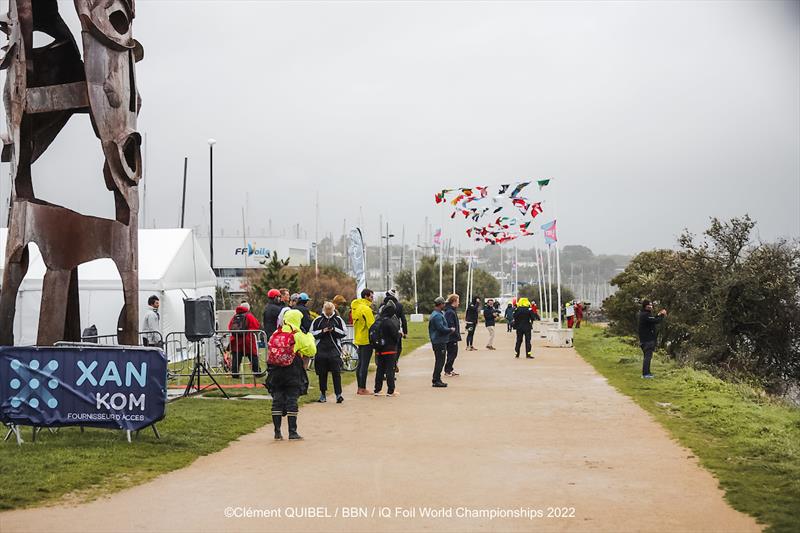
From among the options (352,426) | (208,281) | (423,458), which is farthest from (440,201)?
(423,458)

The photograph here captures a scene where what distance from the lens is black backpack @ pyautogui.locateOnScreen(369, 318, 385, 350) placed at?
16.8m

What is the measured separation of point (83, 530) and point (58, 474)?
7.06 feet

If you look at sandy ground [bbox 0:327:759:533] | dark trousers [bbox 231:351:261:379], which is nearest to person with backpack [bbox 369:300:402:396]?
sandy ground [bbox 0:327:759:533]

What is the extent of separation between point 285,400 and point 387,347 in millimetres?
4772

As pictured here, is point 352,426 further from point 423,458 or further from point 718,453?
point 718,453

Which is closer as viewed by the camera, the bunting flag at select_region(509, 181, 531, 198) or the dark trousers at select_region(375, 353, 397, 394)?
the dark trousers at select_region(375, 353, 397, 394)

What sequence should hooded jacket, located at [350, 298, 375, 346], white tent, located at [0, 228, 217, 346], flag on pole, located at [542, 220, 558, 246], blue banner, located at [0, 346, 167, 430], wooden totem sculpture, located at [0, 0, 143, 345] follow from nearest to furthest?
blue banner, located at [0, 346, 167, 430]
wooden totem sculpture, located at [0, 0, 143, 345]
hooded jacket, located at [350, 298, 375, 346]
white tent, located at [0, 228, 217, 346]
flag on pole, located at [542, 220, 558, 246]

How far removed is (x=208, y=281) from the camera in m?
28.9

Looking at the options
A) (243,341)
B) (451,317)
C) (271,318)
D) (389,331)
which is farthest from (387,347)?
(451,317)

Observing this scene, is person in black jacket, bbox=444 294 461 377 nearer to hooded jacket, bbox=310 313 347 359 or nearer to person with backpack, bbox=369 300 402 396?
person with backpack, bbox=369 300 402 396

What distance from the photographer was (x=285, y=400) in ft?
39.7

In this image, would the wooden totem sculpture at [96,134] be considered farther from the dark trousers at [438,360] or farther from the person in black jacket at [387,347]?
the dark trousers at [438,360]

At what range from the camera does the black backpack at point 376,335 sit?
16750 mm

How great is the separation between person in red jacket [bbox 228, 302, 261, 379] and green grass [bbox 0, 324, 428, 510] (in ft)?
→ 13.5
